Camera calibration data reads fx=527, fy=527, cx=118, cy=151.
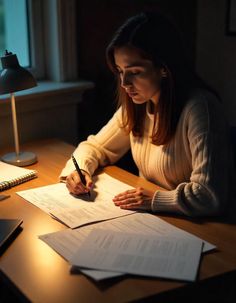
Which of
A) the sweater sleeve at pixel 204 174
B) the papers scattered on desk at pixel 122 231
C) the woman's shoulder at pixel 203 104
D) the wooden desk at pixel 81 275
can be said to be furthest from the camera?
the woman's shoulder at pixel 203 104

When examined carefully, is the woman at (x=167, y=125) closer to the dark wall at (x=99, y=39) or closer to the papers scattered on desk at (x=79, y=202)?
the papers scattered on desk at (x=79, y=202)

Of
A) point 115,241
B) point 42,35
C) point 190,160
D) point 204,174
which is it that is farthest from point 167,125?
point 42,35

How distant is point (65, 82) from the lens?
91.7 inches

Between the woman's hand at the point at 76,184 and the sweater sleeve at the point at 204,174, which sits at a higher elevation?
the sweater sleeve at the point at 204,174

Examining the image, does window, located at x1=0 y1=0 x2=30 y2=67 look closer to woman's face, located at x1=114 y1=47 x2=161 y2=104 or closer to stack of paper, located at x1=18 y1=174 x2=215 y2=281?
woman's face, located at x1=114 y1=47 x2=161 y2=104

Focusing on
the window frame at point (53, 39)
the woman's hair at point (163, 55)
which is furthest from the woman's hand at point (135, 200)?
the window frame at point (53, 39)

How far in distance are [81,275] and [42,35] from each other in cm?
143

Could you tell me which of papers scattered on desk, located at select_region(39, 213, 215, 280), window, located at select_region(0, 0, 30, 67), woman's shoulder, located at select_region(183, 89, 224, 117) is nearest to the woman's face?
woman's shoulder, located at select_region(183, 89, 224, 117)

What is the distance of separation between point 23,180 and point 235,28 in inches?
52.2

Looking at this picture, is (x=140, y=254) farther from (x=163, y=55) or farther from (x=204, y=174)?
(x=163, y=55)

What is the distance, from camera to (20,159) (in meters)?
1.99

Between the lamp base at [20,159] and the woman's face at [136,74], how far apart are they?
0.51m

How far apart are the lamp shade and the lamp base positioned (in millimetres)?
293

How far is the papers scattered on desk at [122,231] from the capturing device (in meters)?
1.33
